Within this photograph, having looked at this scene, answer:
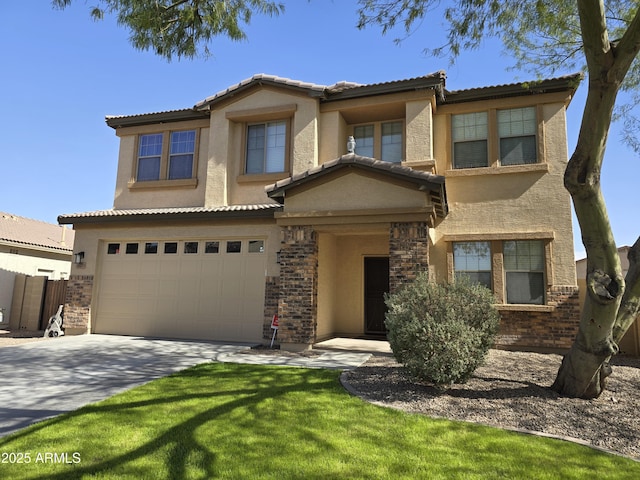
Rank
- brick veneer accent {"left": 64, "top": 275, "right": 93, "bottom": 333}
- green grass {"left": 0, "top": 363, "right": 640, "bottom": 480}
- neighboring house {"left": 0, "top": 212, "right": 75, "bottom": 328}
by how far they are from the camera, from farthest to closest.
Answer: neighboring house {"left": 0, "top": 212, "right": 75, "bottom": 328} < brick veneer accent {"left": 64, "top": 275, "right": 93, "bottom": 333} < green grass {"left": 0, "top": 363, "right": 640, "bottom": 480}

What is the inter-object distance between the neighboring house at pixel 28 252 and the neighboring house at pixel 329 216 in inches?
253

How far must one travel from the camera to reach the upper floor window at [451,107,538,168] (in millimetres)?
11734

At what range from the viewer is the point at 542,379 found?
24.0 ft

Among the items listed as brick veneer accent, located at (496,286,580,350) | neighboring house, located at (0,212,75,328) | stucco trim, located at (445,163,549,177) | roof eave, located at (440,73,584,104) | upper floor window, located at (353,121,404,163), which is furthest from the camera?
neighboring house, located at (0,212,75,328)

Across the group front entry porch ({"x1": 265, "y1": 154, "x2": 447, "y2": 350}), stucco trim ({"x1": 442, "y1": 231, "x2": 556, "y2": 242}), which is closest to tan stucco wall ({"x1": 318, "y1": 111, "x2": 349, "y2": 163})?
front entry porch ({"x1": 265, "y1": 154, "x2": 447, "y2": 350})

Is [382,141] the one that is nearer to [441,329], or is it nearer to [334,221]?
[334,221]

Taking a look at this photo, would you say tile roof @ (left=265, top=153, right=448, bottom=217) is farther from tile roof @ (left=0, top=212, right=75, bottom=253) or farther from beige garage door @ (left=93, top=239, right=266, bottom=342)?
tile roof @ (left=0, top=212, right=75, bottom=253)

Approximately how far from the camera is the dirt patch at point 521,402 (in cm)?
496

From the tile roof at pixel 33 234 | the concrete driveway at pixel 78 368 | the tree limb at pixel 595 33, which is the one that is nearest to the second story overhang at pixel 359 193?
the tree limb at pixel 595 33

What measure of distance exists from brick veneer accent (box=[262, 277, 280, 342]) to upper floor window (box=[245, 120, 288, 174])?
3.94 meters

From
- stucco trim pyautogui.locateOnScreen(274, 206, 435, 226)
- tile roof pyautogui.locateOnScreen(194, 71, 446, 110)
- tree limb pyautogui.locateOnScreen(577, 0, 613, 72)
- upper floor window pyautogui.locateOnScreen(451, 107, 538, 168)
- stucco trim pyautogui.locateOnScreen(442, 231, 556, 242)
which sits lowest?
stucco trim pyautogui.locateOnScreen(442, 231, 556, 242)

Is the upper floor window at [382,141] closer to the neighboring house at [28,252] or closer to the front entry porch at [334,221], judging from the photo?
the front entry porch at [334,221]

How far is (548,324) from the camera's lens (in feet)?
34.9

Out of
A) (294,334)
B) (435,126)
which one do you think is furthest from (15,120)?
(435,126)
